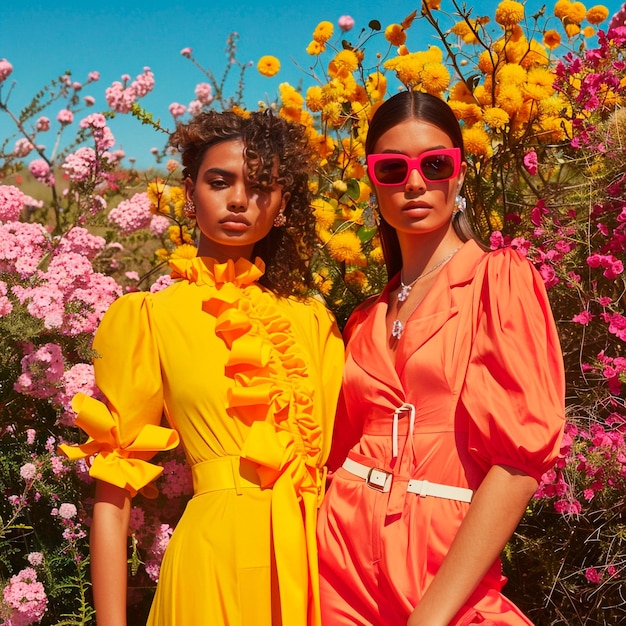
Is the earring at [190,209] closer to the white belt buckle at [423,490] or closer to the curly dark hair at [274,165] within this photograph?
the curly dark hair at [274,165]

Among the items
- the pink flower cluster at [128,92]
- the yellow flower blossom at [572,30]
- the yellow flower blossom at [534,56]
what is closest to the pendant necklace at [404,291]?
the yellow flower blossom at [534,56]

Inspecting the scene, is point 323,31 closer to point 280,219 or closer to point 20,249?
point 280,219

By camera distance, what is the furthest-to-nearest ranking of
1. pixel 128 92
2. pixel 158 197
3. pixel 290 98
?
pixel 128 92, pixel 158 197, pixel 290 98

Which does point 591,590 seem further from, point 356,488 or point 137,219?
point 137,219

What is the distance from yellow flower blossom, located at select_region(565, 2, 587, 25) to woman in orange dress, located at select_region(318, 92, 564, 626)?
4.70ft

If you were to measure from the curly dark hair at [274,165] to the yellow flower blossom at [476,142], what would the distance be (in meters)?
0.67

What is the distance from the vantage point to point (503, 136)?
3.26 meters

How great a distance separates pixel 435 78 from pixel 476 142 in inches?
10.6

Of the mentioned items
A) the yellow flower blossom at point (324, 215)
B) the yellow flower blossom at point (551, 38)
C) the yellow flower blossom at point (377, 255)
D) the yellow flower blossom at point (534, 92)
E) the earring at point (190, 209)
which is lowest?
the yellow flower blossom at point (377, 255)

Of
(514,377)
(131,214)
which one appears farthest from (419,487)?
(131,214)

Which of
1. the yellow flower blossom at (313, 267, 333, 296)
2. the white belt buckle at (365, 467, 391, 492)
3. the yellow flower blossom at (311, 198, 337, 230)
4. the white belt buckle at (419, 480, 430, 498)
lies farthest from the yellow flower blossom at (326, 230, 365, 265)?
the white belt buckle at (419, 480, 430, 498)

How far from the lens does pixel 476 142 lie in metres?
3.09

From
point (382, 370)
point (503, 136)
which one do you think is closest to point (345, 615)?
point (382, 370)

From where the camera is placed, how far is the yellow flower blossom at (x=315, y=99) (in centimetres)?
322
